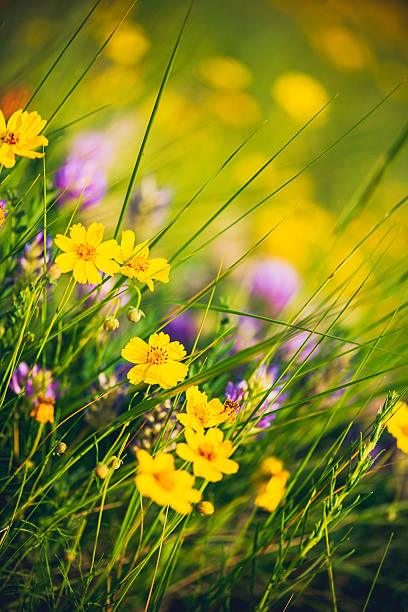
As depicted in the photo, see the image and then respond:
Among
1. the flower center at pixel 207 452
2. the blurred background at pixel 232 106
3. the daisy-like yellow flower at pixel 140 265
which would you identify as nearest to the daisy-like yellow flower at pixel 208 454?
the flower center at pixel 207 452

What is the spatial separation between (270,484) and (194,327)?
1.21 ft

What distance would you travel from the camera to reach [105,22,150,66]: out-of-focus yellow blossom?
1.21m

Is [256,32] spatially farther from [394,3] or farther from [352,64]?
[394,3]

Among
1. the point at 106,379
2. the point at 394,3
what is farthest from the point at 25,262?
the point at 394,3

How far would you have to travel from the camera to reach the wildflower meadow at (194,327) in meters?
0.38

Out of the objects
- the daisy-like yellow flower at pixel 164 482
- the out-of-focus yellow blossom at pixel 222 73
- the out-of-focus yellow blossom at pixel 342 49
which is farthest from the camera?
the out-of-focus yellow blossom at pixel 342 49

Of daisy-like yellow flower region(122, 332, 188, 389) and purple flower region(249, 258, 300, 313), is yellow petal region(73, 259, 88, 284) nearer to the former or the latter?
daisy-like yellow flower region(122, 332, 188, 389)

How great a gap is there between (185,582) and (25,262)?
17.1 inches

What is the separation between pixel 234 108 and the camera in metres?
1.47

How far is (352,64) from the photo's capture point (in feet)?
5.66

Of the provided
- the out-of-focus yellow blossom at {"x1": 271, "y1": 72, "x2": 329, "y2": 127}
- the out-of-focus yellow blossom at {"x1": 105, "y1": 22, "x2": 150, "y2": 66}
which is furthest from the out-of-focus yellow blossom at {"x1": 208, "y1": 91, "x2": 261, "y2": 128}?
the out-of-focus yellow blossom at {"x1": 105, "y1": 22, "x2": 150, "y2": 66}

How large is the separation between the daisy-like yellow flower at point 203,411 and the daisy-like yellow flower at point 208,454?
0.03ft

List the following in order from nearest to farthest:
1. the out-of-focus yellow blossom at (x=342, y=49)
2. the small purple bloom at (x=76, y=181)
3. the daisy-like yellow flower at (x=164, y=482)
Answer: the daisy-like yellow flower at (x=164, y=482), the small purple bloom at (x=76, y=181), the out-of-focus yellow blossom at (x=342, y=49)

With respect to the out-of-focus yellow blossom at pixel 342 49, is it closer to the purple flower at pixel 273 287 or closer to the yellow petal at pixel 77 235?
the purple flower at pixel 273 287
